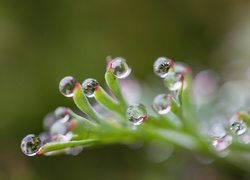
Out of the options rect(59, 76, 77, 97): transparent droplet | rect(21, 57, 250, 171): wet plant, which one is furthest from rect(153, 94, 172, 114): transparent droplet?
rect(59, 76, 77, 97): transparent droplet

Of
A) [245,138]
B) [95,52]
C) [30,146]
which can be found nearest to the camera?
[30,146]

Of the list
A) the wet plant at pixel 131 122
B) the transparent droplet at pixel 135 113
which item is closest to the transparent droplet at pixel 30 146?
the wet plant at pixel 131 122

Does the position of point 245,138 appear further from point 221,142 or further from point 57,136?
point 57,136

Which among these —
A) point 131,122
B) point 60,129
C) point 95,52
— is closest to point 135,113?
point 131,122

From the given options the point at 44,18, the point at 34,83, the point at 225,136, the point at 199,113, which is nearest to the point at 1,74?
the point at 34,83

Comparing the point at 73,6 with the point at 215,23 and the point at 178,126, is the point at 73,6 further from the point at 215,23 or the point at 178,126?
the point at 178,126

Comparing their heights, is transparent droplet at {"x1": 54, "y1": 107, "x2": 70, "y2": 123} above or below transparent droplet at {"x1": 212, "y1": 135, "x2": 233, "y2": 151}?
above

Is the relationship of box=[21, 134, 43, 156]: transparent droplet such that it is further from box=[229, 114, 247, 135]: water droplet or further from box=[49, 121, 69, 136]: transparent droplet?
box=[229, 114, 247, 135]: water droplet
